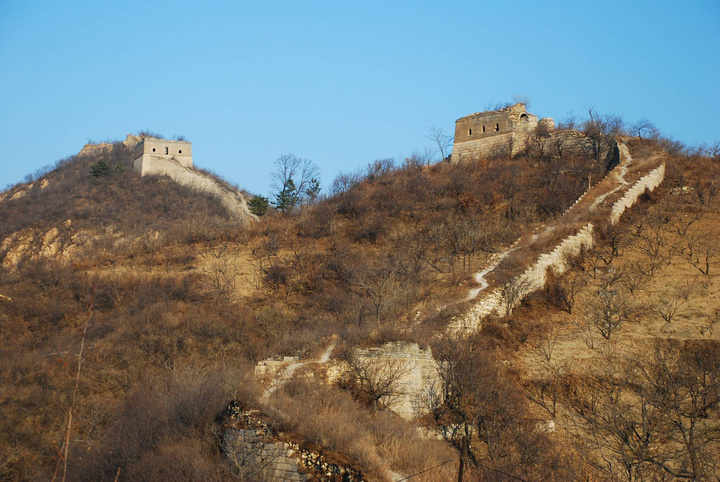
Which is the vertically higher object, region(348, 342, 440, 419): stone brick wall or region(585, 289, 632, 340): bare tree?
region(585, 289, 632, 340): bare tree

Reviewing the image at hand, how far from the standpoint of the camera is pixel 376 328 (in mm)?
15867

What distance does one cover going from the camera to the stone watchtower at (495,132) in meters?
32.9

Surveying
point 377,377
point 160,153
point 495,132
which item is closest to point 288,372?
point 377,377

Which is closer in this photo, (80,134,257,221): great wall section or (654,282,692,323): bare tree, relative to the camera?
(654,282,692,323): bare tree

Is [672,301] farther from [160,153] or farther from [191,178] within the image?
[160,153]

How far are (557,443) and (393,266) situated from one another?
10677 mm

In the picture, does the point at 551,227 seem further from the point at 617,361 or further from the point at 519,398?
the point at 519,398

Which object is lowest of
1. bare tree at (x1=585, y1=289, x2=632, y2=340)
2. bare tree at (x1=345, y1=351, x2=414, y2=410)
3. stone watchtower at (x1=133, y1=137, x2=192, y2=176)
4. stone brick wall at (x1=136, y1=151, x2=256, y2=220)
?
bare tree at (x1=345, y1=351, x2=414, y2=410)

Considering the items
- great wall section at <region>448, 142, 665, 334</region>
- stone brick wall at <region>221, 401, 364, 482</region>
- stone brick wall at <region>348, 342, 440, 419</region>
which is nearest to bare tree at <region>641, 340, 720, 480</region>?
great wall section at <region>448, 142, 665, 334</region>

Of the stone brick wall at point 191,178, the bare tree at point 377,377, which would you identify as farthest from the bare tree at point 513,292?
the stone brick wall at point 191,178

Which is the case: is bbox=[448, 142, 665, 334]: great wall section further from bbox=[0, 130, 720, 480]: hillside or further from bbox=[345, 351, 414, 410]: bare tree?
bbox=[345, 351, 414, 410]: bare tree

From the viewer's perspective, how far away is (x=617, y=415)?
1377 cm

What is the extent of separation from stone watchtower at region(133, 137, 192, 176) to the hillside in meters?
7.11

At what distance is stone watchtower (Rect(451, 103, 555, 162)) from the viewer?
32906mm
